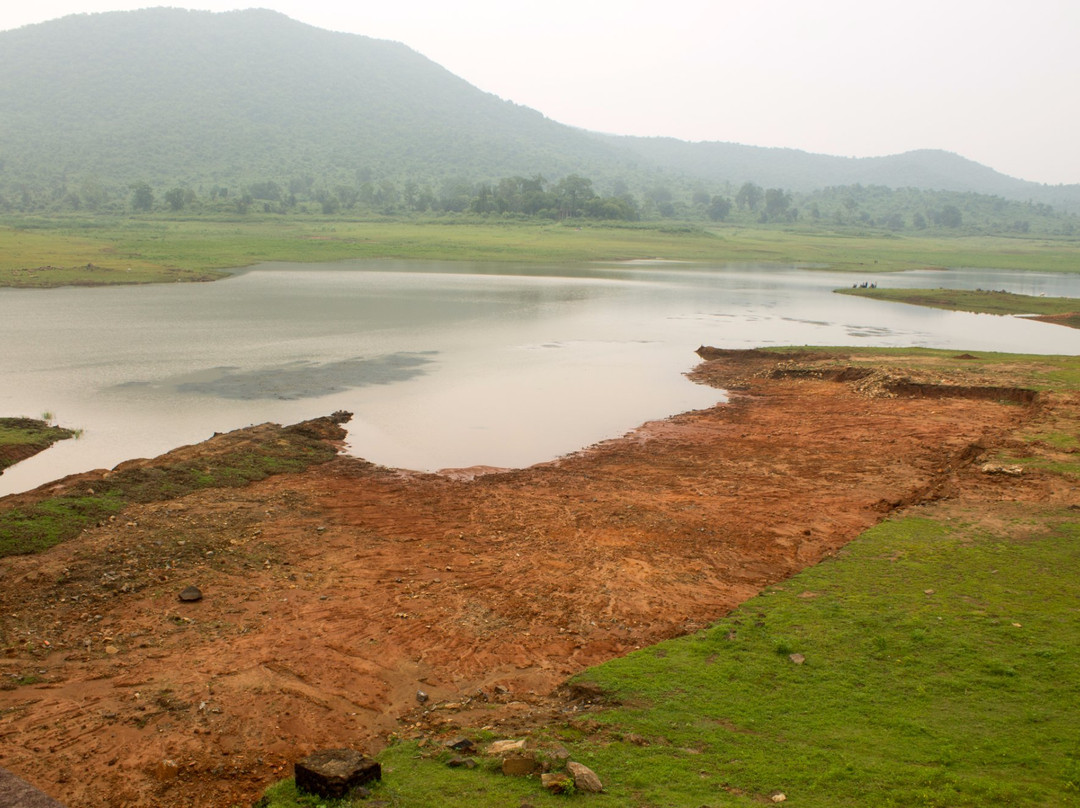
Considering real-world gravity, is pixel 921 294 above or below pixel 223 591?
above

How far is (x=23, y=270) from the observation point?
1831 inches

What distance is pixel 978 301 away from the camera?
50.1 metres

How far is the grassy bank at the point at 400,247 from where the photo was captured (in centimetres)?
5272

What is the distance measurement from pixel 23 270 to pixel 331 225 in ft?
170

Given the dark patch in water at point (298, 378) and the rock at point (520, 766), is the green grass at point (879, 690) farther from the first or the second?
the dark patch in water at point (298, 378)

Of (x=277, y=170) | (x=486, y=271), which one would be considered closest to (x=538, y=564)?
(x=486, y=271)

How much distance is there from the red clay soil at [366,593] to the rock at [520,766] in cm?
115

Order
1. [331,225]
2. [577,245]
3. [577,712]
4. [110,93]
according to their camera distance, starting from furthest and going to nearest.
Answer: [110,93], [331,225], [577,245], [577,712]

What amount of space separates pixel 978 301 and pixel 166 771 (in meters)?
53.7

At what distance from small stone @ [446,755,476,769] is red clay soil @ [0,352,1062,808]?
3.27 ft

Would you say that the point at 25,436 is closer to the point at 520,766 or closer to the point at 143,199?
the point at 520,766

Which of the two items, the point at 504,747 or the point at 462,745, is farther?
the point at 462,745

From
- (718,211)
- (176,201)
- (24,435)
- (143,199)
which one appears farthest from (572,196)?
(24,435)

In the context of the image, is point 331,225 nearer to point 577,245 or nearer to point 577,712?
point 577,245
